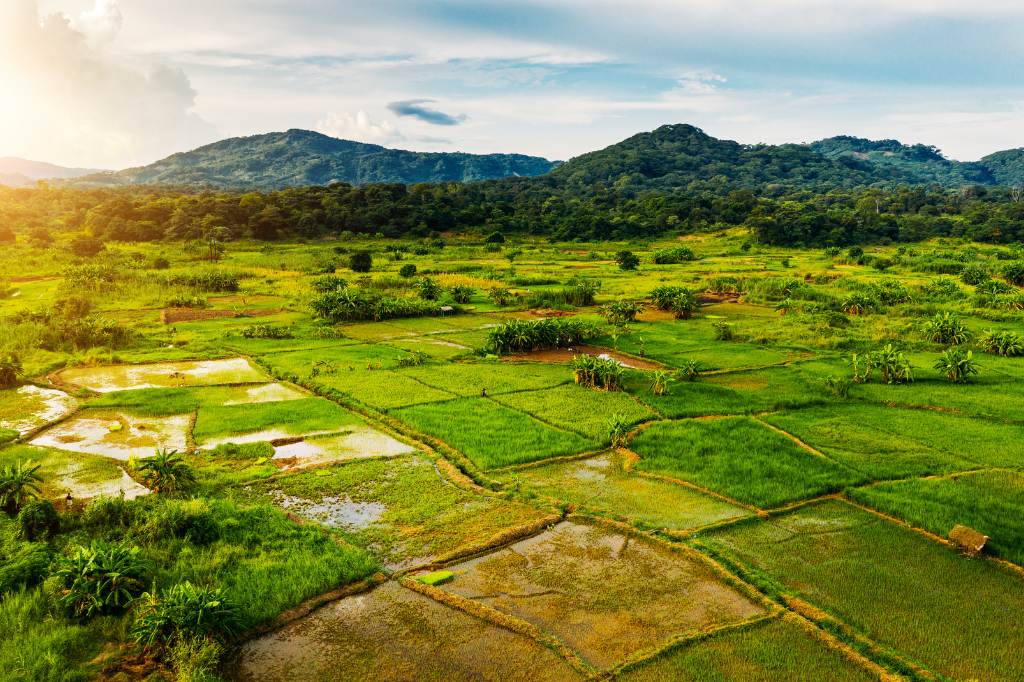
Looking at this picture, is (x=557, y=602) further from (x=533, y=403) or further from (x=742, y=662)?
(x=533, y=403)

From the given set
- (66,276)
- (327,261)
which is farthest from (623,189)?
(66,276)

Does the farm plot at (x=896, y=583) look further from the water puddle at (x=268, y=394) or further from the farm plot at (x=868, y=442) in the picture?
the water puddle at (x=268, y=394)

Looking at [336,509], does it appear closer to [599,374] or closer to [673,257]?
[599,374]

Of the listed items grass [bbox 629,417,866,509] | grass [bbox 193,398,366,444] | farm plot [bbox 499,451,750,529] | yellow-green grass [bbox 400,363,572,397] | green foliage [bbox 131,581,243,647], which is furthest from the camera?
yellow-green grass [bbox 400,363,572,397]

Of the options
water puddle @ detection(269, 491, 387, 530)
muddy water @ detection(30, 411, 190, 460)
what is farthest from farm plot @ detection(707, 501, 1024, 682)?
muddy water @ detection(30, 411, 190, 460)

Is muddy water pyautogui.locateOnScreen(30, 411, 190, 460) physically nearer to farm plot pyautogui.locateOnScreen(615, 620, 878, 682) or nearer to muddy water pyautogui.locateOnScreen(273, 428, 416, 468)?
muddy water pyautogui.locateOnScreen(273, 428, 416, 468)

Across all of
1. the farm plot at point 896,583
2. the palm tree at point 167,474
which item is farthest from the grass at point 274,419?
the farm plot at point 896,583

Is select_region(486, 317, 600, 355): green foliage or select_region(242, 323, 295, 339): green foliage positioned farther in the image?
select_region(242, 323, 295, 339): green foliage
